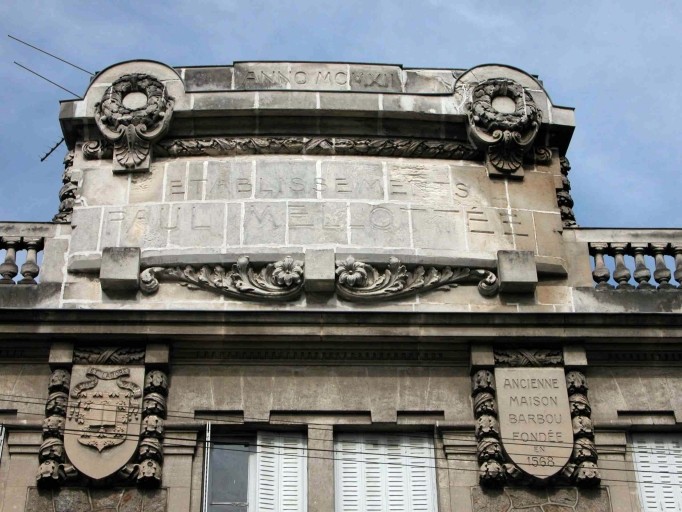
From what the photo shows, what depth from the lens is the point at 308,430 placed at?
17875 mm

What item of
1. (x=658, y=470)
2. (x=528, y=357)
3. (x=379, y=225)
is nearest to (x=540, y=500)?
(x=658, y=470)

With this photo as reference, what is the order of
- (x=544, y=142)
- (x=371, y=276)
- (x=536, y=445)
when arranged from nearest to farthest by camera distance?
(x=536, y=445) → (x=371, y=276) → (x=544, y=142)

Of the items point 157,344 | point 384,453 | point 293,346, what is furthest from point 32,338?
point 384,453

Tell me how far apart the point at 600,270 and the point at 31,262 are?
23.9 feet

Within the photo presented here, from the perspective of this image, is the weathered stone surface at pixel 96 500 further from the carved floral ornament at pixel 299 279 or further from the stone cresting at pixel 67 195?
the stone cresting at pixel 67 195

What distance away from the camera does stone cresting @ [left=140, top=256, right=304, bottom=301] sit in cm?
1858

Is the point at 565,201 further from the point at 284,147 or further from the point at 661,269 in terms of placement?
the point at 284,147

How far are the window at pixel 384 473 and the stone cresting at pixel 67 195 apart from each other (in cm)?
482

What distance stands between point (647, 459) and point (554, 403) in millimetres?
1303

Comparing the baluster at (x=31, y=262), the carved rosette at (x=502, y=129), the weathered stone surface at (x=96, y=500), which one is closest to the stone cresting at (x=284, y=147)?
the carved rosette at (x=502, y=129)

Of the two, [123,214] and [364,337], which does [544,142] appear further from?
[123,214]

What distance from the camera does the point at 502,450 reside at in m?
17.5

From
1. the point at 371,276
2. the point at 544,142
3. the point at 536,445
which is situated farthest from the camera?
the point at 544,142

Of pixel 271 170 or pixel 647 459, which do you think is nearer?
pixel 647 459
